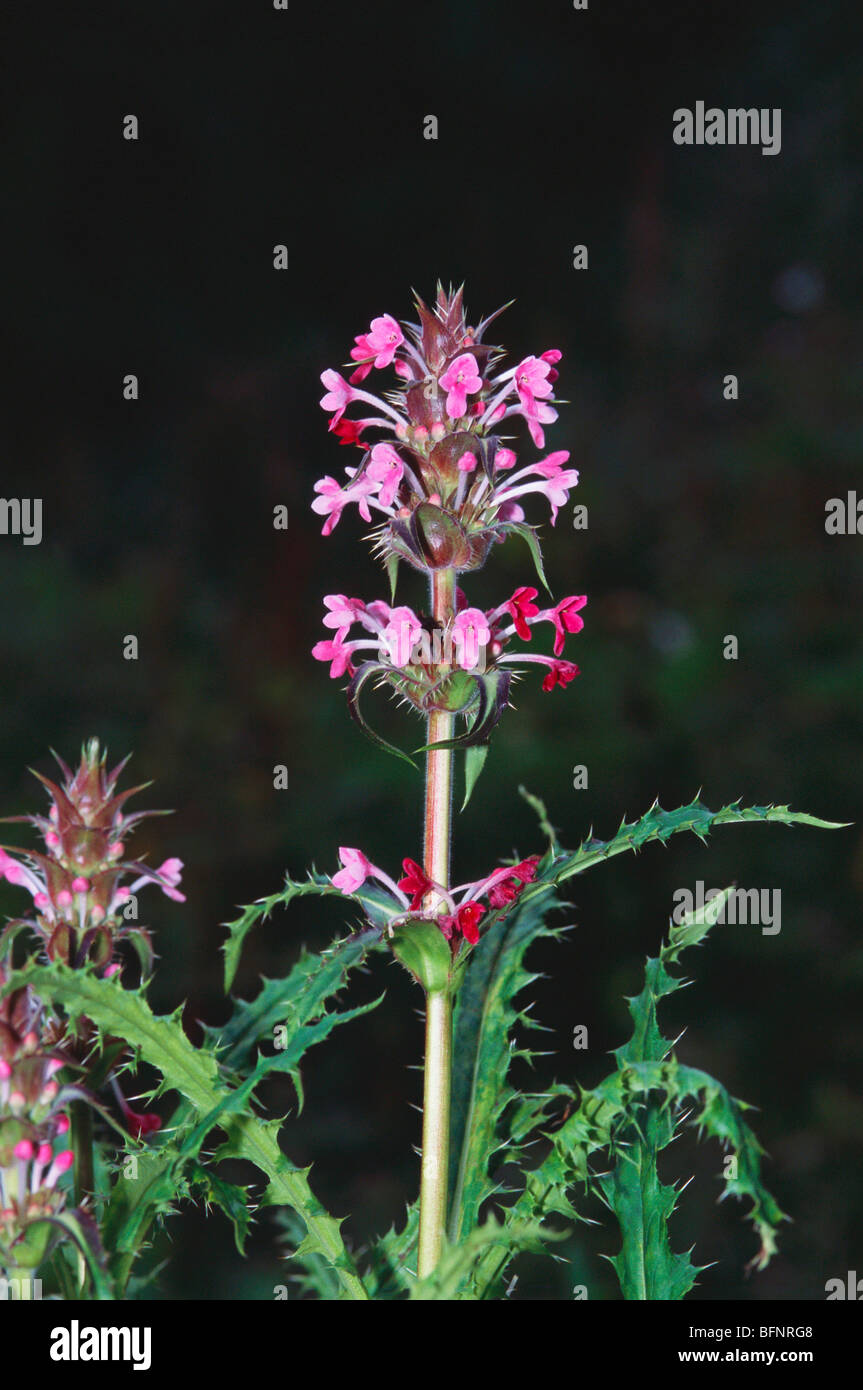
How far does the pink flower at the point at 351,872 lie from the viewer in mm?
1008

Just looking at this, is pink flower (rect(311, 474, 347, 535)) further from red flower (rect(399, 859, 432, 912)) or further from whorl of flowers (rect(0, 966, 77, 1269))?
whorl of flowers (rect(0, 966, 77, 1269))

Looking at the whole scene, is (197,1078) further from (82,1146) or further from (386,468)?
(386,468)

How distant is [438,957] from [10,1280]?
1.14 ft

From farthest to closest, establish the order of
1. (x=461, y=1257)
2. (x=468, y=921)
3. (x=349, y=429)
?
(x=349, y=429) → (x=468, y=921) → (x=461, y=1257)

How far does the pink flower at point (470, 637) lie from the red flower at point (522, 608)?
0.04 metres

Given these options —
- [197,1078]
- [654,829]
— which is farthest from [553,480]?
[197,1078]

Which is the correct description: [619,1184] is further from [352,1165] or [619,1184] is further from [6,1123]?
[352,1165]

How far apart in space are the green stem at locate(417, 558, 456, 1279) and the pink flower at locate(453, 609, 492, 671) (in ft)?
0.10

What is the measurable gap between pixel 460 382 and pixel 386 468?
8 centimetres

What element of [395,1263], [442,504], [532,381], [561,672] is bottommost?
[395,1263]

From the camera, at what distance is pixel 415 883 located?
100cm

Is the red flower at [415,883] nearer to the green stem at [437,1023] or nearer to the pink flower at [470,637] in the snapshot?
the green stem at [437,1023]

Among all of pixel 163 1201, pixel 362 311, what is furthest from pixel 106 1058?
pixel 362 311

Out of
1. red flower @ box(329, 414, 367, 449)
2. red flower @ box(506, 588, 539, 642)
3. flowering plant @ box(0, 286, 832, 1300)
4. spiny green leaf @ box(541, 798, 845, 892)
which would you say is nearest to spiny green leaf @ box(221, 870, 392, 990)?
flowering plant @ box(0, 286, 832, 1300)
